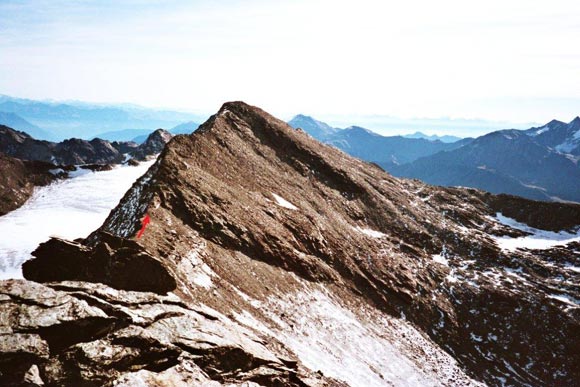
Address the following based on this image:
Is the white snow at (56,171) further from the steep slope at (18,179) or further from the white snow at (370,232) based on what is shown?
the white snow at (370,232)

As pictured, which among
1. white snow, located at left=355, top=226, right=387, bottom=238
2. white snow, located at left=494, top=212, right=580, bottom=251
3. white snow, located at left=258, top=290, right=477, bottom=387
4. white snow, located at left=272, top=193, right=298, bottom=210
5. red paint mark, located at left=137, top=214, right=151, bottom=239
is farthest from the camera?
white snow, located at left=494, top=212, right=580, bottom=251

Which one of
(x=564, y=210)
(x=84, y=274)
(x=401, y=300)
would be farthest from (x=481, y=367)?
(x=564, y=210)

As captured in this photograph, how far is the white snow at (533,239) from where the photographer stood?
71.8 meters

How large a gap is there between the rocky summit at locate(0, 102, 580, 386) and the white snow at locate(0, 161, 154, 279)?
23694 mm

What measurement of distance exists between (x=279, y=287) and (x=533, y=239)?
66.1m

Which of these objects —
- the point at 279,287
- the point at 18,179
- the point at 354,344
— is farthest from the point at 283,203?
the point at 18,179

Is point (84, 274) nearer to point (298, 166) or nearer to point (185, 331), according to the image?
point (185, 331)

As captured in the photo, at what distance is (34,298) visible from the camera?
45.0ft

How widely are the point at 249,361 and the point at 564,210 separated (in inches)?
3774

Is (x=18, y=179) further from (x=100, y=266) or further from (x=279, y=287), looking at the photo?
(x=100, y=266)

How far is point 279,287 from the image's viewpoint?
35469mm

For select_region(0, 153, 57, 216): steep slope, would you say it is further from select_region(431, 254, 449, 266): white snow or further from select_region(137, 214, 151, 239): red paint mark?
select_region(431, 254, 449, 266): white snow

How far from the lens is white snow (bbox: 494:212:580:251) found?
7175 cm

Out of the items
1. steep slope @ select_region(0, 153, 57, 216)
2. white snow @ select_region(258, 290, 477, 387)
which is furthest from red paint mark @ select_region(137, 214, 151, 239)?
steep slope @ select_region(0, 153, 57, 216)
